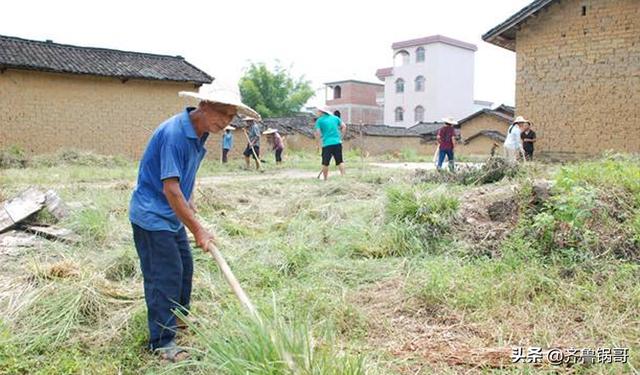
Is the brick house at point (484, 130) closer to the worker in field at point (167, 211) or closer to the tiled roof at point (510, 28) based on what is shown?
the tiled roof at point (510, 28)

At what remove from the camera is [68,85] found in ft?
56.2

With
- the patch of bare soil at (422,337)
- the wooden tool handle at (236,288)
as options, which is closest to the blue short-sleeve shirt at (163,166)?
the wooden tool handle at (236,288)

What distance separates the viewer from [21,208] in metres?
5.49

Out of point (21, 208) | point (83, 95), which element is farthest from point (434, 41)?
point (21, 208)

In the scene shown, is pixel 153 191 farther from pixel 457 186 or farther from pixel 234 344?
pixel 457 186

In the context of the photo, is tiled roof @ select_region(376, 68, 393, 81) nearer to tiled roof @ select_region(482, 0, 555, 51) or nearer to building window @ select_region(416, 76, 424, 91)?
building window @ select_region(416, 76, 424, 91)

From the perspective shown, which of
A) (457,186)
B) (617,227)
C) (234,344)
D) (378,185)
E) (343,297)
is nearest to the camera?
(234,344)

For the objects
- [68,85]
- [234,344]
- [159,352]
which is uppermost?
[68,85]

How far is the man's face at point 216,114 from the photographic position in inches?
111

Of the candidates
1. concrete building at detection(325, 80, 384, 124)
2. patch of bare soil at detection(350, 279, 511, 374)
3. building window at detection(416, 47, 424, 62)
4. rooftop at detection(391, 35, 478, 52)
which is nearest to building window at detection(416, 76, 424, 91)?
building window at detection(416, 47, 424, 62)

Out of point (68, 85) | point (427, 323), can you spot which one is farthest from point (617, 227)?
point (68, 85)

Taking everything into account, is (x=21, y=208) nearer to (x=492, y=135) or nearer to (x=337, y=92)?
(x=492, y=135)

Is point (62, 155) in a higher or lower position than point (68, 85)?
lower

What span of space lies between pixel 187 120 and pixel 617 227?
333 cm
